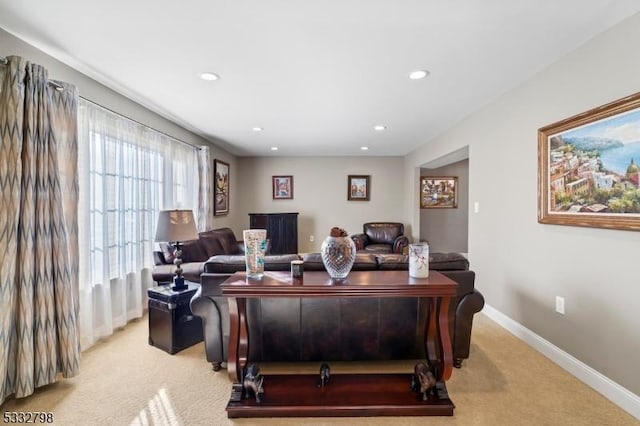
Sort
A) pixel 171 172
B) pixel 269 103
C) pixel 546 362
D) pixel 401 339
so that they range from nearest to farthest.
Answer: pixel 401 339
pixel 546 362
pixel 269 103
pixel 171 172

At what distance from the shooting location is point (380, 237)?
20.3 ft

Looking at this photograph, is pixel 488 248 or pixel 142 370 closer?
pixel 142 370

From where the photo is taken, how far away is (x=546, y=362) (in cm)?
243

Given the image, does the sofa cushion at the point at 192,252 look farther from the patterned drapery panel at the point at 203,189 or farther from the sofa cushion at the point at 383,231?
the sofa cushion at the point at 383,231

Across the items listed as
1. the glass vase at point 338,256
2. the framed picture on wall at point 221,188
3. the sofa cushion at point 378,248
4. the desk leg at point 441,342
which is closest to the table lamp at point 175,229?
the glass vase at point 338,256

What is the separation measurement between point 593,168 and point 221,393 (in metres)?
2.95

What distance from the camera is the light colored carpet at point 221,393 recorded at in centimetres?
179

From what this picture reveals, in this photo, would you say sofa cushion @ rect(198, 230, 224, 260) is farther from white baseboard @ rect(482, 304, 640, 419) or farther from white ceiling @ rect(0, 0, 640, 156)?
white baseboard @ rect(482, 304, 640, 419)

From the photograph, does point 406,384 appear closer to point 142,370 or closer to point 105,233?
point 142,370

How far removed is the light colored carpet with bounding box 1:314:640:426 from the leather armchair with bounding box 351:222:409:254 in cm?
323

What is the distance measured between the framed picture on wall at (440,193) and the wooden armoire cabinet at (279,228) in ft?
9.76

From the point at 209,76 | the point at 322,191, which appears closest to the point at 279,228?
the point at 322,191

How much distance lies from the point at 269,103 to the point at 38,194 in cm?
215

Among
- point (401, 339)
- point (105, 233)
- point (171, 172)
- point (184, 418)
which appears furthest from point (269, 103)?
point (184, 418)
